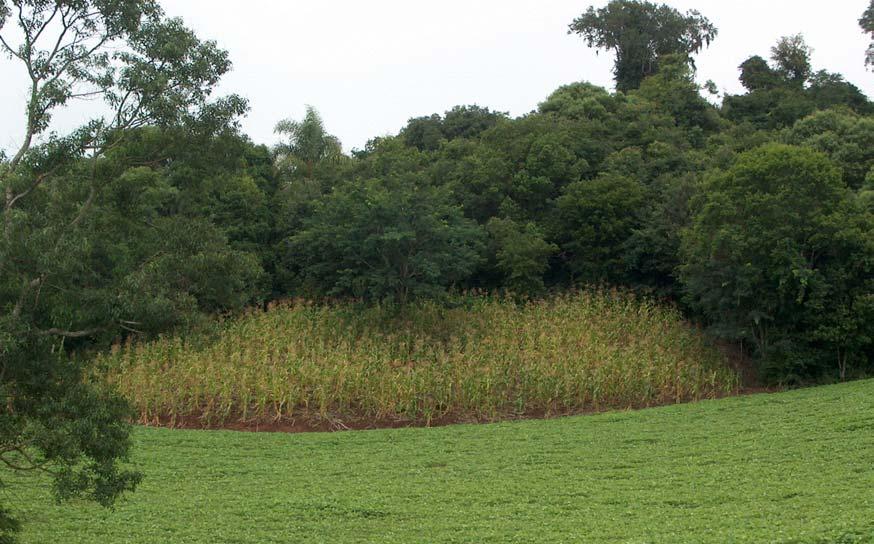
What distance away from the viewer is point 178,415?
736 inches

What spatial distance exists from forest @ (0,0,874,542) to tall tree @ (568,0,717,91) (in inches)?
4.8

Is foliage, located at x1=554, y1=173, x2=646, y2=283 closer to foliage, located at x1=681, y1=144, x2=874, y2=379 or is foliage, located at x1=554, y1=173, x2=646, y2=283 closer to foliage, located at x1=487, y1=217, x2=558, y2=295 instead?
foliage, located at x1=487, y1=217, x2=558, y2=295

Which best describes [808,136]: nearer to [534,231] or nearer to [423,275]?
[534,231]

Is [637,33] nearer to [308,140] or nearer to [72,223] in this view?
[308,140]

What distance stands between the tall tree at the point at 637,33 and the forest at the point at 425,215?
0.40 feet

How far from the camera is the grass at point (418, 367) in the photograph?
1891 cm

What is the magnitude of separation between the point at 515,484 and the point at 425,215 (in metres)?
13.4

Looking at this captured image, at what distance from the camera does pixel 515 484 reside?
40.8ft

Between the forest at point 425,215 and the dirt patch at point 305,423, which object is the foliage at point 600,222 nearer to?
the forest at point 425,215

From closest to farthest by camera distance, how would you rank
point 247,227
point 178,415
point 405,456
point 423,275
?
point 405,456 → point 178,415 → point 423,275 → point 247,227

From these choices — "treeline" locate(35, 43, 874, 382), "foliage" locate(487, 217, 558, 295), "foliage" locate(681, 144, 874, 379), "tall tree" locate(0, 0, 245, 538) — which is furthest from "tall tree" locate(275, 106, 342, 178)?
"tall tree" locate(0, 0, 245, 538)

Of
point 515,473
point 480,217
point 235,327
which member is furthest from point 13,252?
point 480,217

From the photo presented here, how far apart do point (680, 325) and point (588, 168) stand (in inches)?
333

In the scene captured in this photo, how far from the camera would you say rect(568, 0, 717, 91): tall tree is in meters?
46.4
